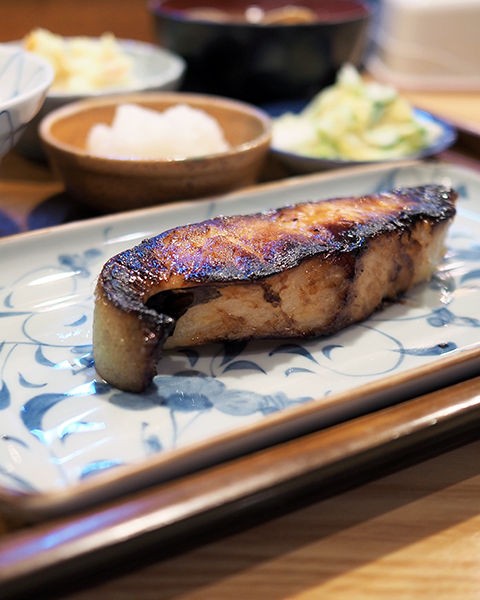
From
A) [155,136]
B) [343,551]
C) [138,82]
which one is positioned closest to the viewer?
[343,551]

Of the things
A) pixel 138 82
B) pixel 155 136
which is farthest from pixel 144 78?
pixel 155 136

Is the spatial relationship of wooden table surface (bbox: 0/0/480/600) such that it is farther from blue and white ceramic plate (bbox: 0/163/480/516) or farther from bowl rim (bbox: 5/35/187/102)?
bowl rim (bbox: 5/35/187/102)

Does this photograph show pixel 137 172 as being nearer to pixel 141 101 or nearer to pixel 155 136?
pixel 155 136

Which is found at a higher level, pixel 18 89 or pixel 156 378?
pixel 18 89

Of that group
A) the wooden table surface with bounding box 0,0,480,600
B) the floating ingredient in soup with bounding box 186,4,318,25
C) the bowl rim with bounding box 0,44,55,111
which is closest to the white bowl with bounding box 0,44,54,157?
the bowl rim with bounding box 0,44,55,111

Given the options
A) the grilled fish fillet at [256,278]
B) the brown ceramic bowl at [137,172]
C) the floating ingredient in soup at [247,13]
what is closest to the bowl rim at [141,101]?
the brown ceramic bowl at [137,172]
